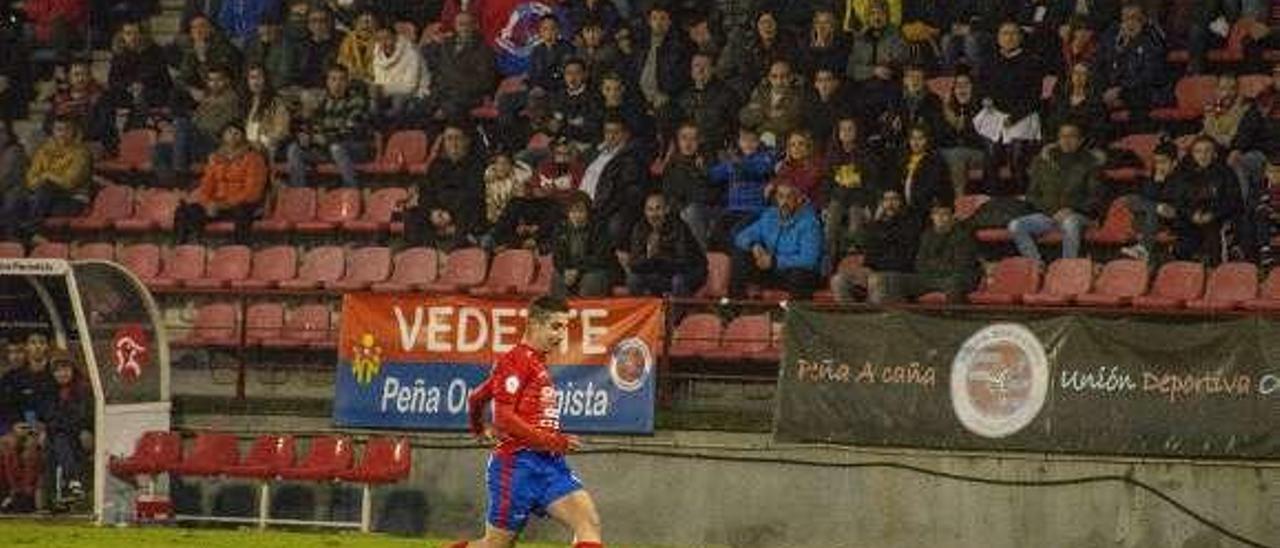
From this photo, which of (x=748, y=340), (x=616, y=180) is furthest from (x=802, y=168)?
(x=748, y=340)

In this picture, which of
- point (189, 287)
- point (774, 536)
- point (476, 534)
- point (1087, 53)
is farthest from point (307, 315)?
point (1087, 53)

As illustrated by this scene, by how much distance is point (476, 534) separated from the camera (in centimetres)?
2242

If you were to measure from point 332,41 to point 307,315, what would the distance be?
476 cm

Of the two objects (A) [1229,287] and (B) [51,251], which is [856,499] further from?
(B) [51,251]

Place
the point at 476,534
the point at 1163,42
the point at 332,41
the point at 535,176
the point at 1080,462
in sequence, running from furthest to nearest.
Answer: the point at 332,41, the point at 535,176, the point at 1163,42, the point at 476,534, the point at 1080,462

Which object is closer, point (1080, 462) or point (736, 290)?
point (1080, 462)

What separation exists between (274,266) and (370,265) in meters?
1.10

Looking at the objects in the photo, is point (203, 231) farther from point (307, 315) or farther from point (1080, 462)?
point (1080, 462)

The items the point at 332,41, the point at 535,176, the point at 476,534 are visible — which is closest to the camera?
the point at 476,534

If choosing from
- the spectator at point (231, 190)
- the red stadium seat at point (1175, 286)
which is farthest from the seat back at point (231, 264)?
the red stadium seat at point (1175, 286)

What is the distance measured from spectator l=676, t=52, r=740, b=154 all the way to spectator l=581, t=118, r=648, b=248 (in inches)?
26.5

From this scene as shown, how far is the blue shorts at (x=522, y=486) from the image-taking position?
14641 mm

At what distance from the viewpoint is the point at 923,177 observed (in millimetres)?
23094

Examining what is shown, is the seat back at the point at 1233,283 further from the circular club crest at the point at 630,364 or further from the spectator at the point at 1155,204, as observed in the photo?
the circular club crest at the point at 630,364
